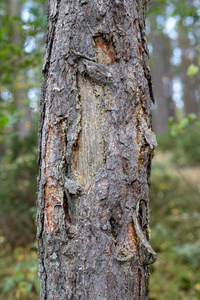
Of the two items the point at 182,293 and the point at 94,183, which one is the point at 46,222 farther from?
the point at 182,293

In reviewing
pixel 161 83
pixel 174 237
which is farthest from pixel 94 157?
pixel 161 83

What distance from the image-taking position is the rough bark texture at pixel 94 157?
3.85 ft

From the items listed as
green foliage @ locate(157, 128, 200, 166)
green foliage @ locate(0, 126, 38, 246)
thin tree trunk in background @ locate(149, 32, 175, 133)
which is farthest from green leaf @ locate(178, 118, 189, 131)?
thin tree trunk in background @ locate(149, 32, 175, 133)

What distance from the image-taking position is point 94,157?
121cm

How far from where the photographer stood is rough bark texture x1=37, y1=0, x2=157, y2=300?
117 centimetres

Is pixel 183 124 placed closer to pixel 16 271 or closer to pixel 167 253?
pixel 167 253

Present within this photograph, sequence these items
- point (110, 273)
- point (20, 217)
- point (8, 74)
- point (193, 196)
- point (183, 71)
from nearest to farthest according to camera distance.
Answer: point (110, 273) < point (8, 74) < point (20, 217) < point (193, 196) < point (183, 71)

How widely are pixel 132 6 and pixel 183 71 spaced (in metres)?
12.4

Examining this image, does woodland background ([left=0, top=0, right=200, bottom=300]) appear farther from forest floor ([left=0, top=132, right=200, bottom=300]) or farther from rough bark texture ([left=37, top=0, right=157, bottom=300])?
rough bark texture ([left=37, top=0, right=157, bottom=300])

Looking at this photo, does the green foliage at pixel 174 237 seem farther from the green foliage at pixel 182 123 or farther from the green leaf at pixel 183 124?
the green leaf at pixel 183 124

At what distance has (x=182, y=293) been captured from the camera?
3338 mm

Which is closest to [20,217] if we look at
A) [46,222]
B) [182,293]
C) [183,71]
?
[182,293]

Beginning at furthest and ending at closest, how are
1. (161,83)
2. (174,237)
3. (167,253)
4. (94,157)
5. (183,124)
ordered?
(161,83), (174,237), (167,253), (183,124), (94,157)

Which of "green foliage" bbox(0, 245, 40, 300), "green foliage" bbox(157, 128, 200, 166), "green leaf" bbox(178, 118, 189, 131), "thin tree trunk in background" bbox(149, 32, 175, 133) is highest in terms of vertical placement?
"thin tree trunk in background" bbox(149, 32, 175, 133)
